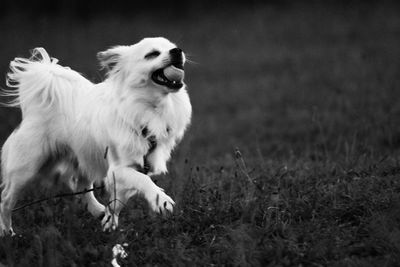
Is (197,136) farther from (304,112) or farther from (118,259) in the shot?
(118,259)

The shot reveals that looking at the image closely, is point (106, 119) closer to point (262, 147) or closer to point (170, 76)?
point (170, 76)

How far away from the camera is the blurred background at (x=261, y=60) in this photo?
32.3ft

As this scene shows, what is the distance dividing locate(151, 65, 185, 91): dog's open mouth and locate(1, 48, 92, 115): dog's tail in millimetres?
856

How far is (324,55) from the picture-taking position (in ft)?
51.9

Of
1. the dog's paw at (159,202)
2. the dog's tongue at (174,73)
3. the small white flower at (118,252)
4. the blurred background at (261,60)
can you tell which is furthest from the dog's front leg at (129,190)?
the blurred background at (261,60)

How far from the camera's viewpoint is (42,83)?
17.7 ft

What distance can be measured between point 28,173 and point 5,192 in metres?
0.31

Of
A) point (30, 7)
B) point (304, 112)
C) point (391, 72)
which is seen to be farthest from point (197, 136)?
point (30, 7)

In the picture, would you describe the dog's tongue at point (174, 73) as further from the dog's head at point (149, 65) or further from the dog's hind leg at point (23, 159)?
the dog's hind leg at point (23, 159)

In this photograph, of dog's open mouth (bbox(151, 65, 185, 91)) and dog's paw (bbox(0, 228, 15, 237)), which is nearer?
dog's paw (bbox(0, 228, 15, 237))

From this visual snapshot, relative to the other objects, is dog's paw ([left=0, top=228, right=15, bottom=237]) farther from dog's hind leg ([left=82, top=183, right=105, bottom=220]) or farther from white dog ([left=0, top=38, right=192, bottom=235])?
dog's hind leg ([left=82, top=183, right=105, bottom=220])

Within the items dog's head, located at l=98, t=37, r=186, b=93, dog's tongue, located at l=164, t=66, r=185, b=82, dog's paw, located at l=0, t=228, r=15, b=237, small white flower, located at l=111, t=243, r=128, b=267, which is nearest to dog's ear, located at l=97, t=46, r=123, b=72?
dog's head, located at l=98, t=37, r=186, b=93

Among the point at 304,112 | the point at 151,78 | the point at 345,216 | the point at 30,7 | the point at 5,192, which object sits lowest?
the point at 30,7

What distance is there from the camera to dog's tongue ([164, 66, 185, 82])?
4961 millimetres
